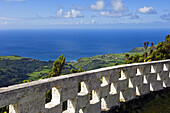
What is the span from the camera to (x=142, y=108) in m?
10.7

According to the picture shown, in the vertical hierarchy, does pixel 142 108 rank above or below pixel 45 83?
below

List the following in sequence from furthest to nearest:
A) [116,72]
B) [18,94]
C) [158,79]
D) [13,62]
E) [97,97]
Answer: [13,62] → [158,79] → [116,72] → [97,97] → [18,94]

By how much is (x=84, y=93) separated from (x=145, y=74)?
489 centimetres

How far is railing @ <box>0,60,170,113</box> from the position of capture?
6492 mm

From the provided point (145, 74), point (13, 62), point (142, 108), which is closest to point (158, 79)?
point (145, 74)

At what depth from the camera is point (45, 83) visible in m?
7.17

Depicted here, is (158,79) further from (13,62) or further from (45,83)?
(13,62)

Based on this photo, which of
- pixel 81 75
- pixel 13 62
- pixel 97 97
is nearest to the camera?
pixel 81 75

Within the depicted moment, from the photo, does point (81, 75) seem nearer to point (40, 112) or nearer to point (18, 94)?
point (40, 112)

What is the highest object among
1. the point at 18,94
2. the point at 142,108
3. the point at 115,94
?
the point at 18,94

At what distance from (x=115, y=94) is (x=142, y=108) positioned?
1706mm

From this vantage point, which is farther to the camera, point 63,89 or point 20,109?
point 63,89

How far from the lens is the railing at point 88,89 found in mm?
6492

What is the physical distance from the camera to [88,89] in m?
8.91
